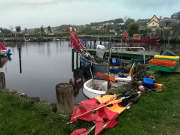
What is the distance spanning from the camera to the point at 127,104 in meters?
4.91

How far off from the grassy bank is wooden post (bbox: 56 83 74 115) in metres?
0.25

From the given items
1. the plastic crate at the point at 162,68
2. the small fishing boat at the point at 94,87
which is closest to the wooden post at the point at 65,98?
the small fishing boat at the point at 94,87

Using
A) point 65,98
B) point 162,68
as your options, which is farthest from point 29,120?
point 162,68

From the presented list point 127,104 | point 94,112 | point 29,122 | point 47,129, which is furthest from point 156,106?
point 29,122

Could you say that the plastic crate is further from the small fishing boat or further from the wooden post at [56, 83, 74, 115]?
the wooden post at [56, 83, 74, 115]

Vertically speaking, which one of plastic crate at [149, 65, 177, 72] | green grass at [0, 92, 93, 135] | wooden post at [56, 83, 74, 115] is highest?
plastic crate at [149, 65, 177, 72]

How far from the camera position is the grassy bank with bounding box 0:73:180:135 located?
12.1ft

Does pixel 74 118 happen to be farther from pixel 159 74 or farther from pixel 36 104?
pixel 159 74

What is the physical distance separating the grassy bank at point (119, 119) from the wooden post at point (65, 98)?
252 millimetres

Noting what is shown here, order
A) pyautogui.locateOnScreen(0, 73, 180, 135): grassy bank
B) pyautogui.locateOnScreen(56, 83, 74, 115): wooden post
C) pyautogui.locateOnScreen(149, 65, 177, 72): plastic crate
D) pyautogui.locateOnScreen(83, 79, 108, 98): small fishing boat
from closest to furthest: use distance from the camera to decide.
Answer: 1. pyautogui.locateOnScreen(0, 73, 180, 135): grassy bank
2. pyautogui.locateOnScreen(56, 83, 74, 115): wooden post
3. pyautogui.locateOnScreen(149, 65, 177, 72): plastic crate
4. pyautogui.locateOnScreen(83, 79, 108, 98): small fishing boat

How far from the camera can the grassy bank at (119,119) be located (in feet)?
12.1

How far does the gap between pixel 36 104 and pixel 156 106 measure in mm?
3956

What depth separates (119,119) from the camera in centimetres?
416

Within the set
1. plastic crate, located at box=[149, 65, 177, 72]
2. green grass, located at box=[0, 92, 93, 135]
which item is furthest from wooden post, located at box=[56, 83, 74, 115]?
plastic crate, located at box=[149, 65, 177, 72]
